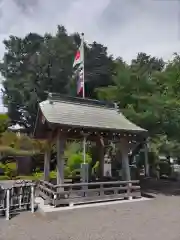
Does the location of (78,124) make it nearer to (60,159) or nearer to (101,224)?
(60,159)

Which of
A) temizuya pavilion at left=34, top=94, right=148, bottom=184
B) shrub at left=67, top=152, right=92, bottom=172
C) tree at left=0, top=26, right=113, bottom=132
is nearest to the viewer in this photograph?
temizuya pavilion at left=34, top=94, right=148, bottom=184

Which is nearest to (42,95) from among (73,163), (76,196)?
(73,163)

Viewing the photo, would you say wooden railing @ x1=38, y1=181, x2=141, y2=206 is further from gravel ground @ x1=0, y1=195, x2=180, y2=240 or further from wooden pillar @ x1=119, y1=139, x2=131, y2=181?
gravel ground @ x1=0, y1=195, x2=180, y2=240

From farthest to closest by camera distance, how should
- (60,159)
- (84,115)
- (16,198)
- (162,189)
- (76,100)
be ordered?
(162,189)
(76,100)
(84,115)
(60,159)
(16,198)

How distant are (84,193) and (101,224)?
3.40m

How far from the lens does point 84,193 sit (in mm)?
10914

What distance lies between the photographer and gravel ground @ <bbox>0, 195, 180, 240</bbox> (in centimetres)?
647

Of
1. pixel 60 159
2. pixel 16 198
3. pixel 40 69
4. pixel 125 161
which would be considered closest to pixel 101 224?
pixel 16 198

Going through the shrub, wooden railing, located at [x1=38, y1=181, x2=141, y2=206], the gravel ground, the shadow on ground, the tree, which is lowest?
the gravel ground

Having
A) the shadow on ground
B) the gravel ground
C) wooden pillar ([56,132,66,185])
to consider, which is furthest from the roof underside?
the shadow on ground

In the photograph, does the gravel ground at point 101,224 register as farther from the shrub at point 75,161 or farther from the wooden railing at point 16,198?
the shrub at point 75,161

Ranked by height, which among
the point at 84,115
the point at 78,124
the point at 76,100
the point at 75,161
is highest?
the point at 76,100

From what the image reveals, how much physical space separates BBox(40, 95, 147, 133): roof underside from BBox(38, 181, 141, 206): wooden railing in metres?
2.50

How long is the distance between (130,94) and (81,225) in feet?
35.3
